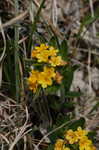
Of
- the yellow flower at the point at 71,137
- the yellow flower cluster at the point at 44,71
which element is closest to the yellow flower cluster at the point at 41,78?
the yellow flower cluster at the point at 44,71

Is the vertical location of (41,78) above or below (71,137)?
above

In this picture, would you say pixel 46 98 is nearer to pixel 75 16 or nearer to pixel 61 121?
pixel 61 121

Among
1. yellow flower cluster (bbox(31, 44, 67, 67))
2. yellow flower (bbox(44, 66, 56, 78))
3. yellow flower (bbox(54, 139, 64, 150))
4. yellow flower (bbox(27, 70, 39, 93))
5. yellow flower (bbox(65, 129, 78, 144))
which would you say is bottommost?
yellow flower (bbox(54, 139, 64, 150))

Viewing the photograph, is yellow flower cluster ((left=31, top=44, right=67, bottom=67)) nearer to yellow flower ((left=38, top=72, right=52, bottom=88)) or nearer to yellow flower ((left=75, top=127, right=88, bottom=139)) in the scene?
yellow flower ((left=38, top=72, right=52, bottom=88))

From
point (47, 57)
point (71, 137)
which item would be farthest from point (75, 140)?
point (47, 57)

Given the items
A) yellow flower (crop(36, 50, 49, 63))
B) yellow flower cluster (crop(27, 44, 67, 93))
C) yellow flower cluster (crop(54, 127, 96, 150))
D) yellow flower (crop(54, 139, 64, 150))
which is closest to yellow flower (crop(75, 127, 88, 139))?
yellow flower cluster (crop(54, 127, 96, 150))

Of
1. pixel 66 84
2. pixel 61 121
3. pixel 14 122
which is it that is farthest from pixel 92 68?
pixel 14 122

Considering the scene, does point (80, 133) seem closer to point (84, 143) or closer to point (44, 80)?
point (84, 143)

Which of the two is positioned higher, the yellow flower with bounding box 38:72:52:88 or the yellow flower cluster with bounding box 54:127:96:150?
the yellow flower with bounding box 38:72:52:88

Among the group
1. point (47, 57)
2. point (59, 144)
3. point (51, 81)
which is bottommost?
point (59, 144)

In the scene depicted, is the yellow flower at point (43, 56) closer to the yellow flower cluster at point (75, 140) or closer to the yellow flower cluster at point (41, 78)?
the yellow flower cluster at point (41, 78)
